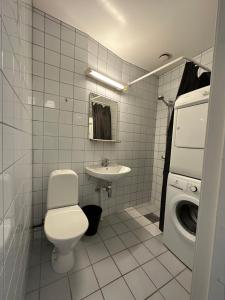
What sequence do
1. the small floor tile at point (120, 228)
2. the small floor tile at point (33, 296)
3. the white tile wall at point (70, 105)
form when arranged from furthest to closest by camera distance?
the small floor tile at point (120, 228)
the white tile wall at point (70, 105)
the small floor tile at point (33, 296)

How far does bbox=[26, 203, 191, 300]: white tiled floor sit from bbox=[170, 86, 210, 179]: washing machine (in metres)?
0.91

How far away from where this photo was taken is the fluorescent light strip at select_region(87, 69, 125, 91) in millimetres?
1666

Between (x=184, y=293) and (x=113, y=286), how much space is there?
0.57 meters

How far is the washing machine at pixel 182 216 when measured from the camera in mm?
1293

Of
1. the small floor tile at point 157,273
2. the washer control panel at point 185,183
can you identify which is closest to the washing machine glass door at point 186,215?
the washer control panel at point 185,183

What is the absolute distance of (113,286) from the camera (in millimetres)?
1132

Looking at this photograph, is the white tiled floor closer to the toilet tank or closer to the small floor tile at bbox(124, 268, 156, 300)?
the small floor tile at bbox(124, 268, 156, 300)

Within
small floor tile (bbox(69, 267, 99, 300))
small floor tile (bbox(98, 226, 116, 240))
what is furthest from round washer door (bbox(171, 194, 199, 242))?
small floor tile (bbox(69, 267, 99, 300))

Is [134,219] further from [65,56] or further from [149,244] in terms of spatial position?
[65,56]

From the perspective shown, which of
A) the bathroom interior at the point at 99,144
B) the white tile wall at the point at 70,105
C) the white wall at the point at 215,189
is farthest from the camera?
the white tile wall at the point at 70,105

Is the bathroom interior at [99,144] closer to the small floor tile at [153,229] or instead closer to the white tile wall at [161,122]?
the small floor tile at [153,229]

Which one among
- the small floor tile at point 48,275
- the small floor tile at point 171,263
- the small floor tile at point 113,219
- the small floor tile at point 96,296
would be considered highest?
the small floor tile at point 113,219

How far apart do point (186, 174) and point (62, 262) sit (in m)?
1.41

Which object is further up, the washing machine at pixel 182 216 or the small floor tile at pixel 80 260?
the washing machine at pixel 182 216
